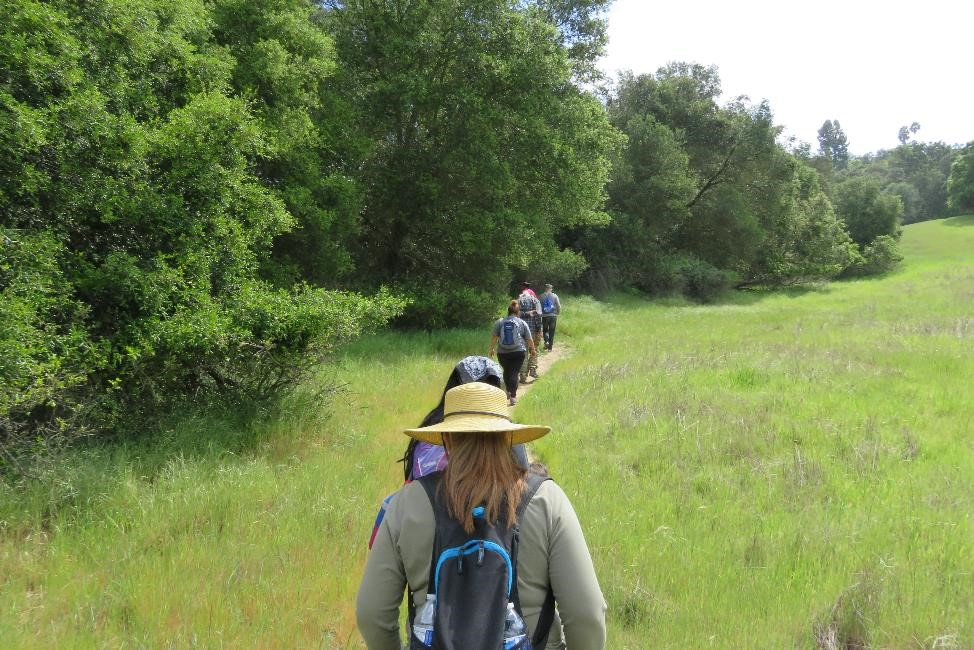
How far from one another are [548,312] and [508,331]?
575cm

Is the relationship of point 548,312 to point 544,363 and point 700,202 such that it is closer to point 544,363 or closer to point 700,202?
point 544,363

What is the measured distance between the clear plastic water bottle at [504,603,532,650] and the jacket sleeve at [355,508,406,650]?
409 millimetres

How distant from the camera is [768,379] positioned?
9.62 m

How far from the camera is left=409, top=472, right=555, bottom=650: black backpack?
1.66 m

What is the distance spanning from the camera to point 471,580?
1711 millimetres

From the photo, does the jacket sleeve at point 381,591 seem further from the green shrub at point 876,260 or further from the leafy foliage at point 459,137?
the green shrub at point 876,260

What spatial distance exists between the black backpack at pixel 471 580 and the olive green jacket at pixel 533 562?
0.05m

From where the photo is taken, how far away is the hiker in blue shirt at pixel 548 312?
14502 mm

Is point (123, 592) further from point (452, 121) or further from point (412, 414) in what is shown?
point (452, 121)

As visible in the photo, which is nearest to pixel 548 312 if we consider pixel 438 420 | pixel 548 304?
pixel 548 304

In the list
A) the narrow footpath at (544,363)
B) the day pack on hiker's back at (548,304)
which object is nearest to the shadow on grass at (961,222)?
the narrow footpath at (544,363)

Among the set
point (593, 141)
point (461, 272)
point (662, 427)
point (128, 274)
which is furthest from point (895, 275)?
point (128, 274)

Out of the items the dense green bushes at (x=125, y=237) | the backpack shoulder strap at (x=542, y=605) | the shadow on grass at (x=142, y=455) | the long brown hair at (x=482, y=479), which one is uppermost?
the dense green bushes at (x=125, y=237)

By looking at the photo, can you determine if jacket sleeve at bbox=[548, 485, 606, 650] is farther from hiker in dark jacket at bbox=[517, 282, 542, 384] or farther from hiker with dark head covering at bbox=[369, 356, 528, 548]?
hiker in dark jacket at bbox=[517, 282, 542, 384]
